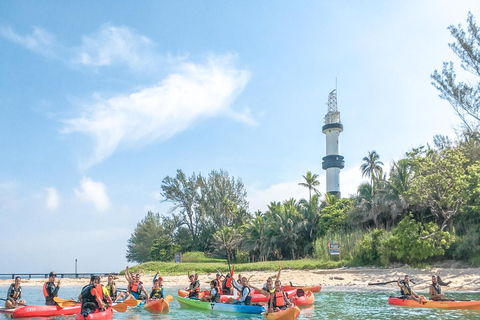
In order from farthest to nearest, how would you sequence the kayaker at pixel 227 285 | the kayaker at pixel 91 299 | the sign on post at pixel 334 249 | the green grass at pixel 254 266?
1. the sign on post at pixel 334 249
2. the green grass at pixel 254 266
3. the kayaker at pixel 227 285
4. the kayaker at pixel 91 299

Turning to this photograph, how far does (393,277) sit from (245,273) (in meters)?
13.6

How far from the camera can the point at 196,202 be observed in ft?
220

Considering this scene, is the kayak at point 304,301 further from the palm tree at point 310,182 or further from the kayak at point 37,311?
the palm tree at point 310,182

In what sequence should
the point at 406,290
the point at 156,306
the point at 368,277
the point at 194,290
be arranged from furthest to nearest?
the point at 368,277 → the point at 194,290 → the point at 406,290 → the point at 156,306

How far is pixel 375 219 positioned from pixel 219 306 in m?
24.5

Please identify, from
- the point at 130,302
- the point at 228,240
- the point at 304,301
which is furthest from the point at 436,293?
the point at 228,240

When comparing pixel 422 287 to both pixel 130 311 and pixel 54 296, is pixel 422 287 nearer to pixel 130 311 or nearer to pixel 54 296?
pixel 130 311

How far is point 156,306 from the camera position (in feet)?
62.4

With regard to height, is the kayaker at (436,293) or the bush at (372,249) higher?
the bush at (372,249)

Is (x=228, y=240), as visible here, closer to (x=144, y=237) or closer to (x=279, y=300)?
(x=144, y=237)

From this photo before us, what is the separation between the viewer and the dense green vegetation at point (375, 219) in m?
31.6

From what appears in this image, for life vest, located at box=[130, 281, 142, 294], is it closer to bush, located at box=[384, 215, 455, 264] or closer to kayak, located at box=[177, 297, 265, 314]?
kayak, located at box=[177, 297, 265, 314]

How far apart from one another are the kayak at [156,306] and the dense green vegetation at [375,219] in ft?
57.0

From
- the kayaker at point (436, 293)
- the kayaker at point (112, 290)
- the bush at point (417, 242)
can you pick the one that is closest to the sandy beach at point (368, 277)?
the bush at point (417, 242)
